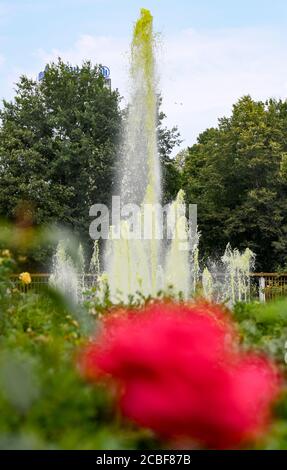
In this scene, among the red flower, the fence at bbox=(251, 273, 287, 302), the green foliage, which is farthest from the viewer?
the fence at bbox=(251, 273, 287, 302)

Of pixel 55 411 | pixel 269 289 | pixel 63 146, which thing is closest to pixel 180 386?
pixel 55 411

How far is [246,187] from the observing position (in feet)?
93.6

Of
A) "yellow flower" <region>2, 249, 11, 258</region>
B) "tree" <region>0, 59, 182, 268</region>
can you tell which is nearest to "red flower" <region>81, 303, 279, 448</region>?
"yellow flower" <region>2, 249, 11, 258</region>

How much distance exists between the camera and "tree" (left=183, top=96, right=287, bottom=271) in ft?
88.2

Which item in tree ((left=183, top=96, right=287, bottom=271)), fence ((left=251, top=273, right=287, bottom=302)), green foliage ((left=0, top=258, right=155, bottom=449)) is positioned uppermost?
tree ((left=183, top=96, right=287, bottom=271))

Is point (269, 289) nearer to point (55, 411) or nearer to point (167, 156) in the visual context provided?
point (167, 156)

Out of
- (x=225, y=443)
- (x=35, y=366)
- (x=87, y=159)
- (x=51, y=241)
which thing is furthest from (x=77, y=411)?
(x=87, y=159)

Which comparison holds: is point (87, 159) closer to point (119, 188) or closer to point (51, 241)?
point (119, 188)

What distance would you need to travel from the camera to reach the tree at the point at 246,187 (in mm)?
26875

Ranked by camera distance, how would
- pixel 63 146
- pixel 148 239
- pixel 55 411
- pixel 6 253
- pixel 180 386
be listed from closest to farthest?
pixel 180 386 → pixel 55 411 → pixel 6 253 → pixel 148 239 → pixel 63 146

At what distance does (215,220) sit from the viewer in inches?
1130

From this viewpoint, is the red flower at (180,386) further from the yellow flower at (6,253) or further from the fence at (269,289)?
the fence at (269,289)

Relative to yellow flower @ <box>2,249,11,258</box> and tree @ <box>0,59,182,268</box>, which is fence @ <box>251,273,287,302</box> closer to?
tree @ <box>0,59,182,268</box>

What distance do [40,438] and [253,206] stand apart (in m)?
26.1
